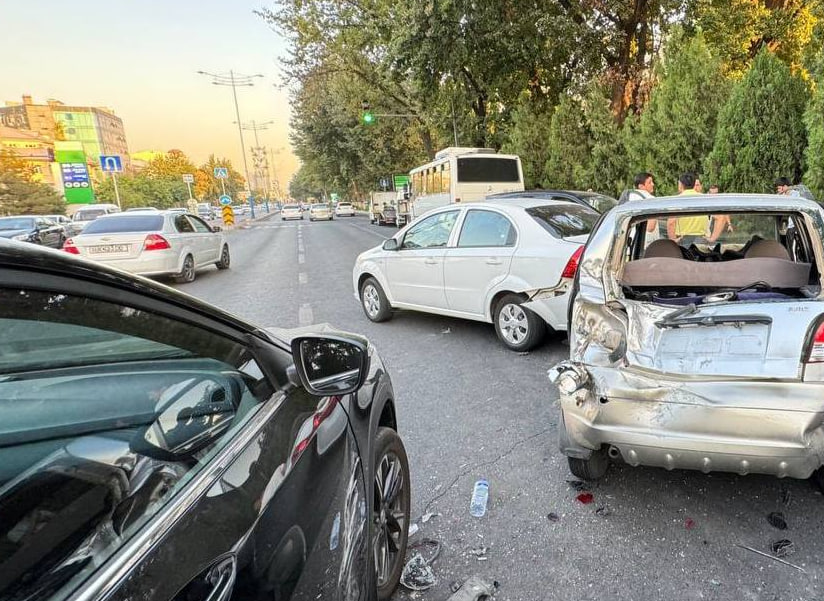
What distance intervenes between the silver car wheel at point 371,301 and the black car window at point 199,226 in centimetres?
642

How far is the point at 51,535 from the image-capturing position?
93 cm

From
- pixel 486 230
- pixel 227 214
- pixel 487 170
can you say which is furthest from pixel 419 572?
pixel 227 214

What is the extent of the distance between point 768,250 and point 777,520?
2084 millimetres

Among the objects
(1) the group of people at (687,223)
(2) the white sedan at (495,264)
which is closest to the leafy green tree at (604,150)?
(1) the group of people at (687,223)

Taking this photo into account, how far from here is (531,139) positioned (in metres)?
19.1

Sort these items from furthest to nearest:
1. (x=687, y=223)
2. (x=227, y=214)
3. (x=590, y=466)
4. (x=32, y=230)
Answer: (x=227, y=214) < (x=32, y=230) < (x=687, y=223) < (x=590, y=466)

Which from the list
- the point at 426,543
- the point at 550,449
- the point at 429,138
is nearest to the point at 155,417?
the point at 426,543

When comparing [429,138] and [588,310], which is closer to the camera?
[588,310]

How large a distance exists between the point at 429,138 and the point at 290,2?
10.6 metres

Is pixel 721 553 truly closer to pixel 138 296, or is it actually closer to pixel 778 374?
pixel 778 374

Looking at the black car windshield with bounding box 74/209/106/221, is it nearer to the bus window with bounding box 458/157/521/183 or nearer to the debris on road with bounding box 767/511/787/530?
the bus window with bounding box 458/157/521/183

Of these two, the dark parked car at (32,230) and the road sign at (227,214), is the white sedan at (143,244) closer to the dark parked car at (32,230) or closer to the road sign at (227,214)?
the dark parked car at (32,230)

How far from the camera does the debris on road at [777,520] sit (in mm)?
2420

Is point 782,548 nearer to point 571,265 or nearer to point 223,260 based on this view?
point 571,265
